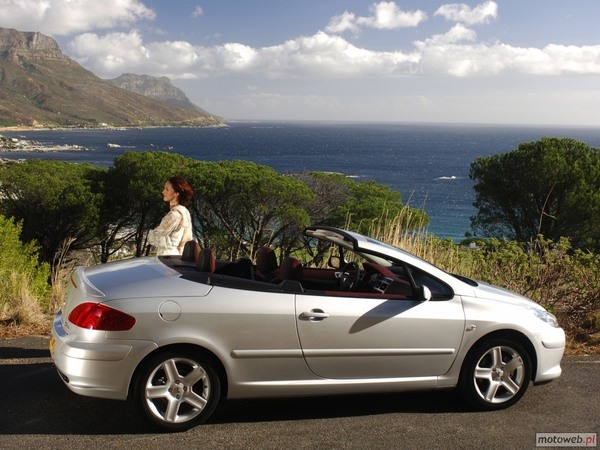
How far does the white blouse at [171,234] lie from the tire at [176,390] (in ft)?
9.09

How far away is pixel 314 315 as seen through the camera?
412cm

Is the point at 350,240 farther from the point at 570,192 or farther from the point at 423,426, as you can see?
the point at 570,192

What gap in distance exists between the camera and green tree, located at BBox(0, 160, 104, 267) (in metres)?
28.4

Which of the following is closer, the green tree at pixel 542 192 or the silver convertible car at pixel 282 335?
the silver convertible car at pixel 282 335

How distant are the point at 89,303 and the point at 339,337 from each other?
1.59m

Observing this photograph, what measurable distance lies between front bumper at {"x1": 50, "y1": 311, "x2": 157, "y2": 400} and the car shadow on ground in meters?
0.30

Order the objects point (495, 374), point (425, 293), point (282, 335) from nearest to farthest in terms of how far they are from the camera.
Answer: point (282, 335)
point (425, 293)
point (495, 374)

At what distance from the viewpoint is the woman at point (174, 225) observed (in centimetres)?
661

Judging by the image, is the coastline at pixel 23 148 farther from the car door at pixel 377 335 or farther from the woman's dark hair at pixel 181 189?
the car door at pixel 377 335

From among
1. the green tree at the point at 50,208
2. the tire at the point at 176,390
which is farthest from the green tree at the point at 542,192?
the tire at the point at 176,390

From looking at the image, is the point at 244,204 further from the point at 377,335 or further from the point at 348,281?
the point at 377,335

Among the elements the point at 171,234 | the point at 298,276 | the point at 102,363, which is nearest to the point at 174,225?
the point at 171,234

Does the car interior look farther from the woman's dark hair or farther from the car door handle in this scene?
the woman's dark hair

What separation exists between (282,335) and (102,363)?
1.10 m
